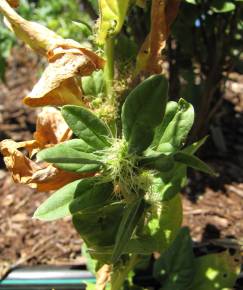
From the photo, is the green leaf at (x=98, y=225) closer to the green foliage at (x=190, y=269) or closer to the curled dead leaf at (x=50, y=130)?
the curled dead leaf at (x=50, y=130)

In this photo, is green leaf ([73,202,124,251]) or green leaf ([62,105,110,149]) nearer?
green leaf ([62,105,110,149])

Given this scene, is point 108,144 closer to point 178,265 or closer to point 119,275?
point 119,275

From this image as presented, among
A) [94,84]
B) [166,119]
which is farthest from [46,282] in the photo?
[166,119]

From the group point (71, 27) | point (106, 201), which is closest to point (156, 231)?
point (106, 201)

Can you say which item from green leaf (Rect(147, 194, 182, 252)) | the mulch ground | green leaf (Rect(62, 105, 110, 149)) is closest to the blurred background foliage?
the mulch ground

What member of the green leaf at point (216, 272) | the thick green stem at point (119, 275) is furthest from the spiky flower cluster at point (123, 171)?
the green leaf at point (216, 272)

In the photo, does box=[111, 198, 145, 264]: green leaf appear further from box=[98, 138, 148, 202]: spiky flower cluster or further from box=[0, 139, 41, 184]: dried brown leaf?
box=[0, 139, 41, 184]: dried brown leaf

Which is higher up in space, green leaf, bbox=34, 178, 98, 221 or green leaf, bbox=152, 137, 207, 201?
green leaf, bbox=34, 178, 98, 221
